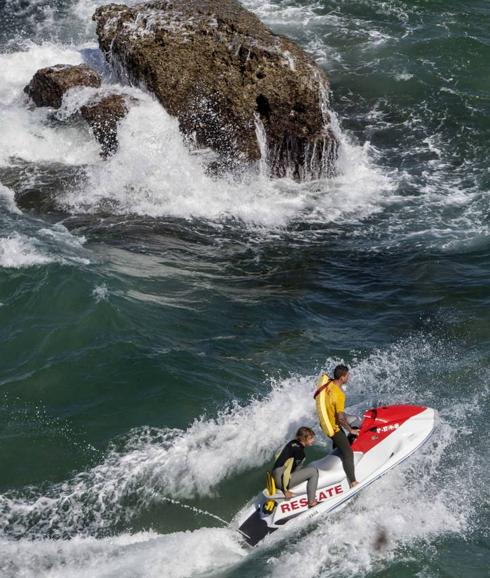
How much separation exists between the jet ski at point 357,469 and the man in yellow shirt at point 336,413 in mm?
198

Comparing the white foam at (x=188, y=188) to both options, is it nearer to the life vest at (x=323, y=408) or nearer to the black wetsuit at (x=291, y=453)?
the life vest at (x=323, y=408)

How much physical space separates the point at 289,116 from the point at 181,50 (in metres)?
3.00

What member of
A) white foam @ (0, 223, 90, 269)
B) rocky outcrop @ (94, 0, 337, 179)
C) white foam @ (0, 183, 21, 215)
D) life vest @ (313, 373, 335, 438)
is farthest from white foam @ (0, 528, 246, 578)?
rocky outcrop @ (94, 0, 337, 179)

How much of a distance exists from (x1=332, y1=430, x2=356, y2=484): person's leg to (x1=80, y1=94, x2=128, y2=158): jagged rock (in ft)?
36.3

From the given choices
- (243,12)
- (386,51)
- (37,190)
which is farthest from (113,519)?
(386,51)

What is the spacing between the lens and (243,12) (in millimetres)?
20984

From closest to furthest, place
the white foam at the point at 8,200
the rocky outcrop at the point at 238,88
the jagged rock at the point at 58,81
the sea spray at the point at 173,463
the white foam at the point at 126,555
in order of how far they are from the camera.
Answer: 1. the white foam at the point at 126,555
2. the sea spray at the point at 173,463
3. the white foam at the point at 8,200
4. the rocky outcrop at the point at 238,88
5. the jagged rock at the point at 58,81

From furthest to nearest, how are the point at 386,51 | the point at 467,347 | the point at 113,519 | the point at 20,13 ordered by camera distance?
the point at 20,13, the point at 386,51, the point at 467,347, the point at 113,519

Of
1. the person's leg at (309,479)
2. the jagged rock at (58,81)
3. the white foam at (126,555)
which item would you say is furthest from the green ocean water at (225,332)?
the jagged rock at (58,81)

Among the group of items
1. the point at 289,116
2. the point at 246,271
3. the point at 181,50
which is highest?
the point at 181,50

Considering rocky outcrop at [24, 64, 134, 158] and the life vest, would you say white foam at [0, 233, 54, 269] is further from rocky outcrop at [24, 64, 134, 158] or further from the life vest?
the life vest

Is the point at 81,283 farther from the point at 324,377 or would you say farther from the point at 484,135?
the point at 484,135

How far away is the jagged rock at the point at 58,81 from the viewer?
20.8 m

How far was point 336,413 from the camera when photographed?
11.0 metres
